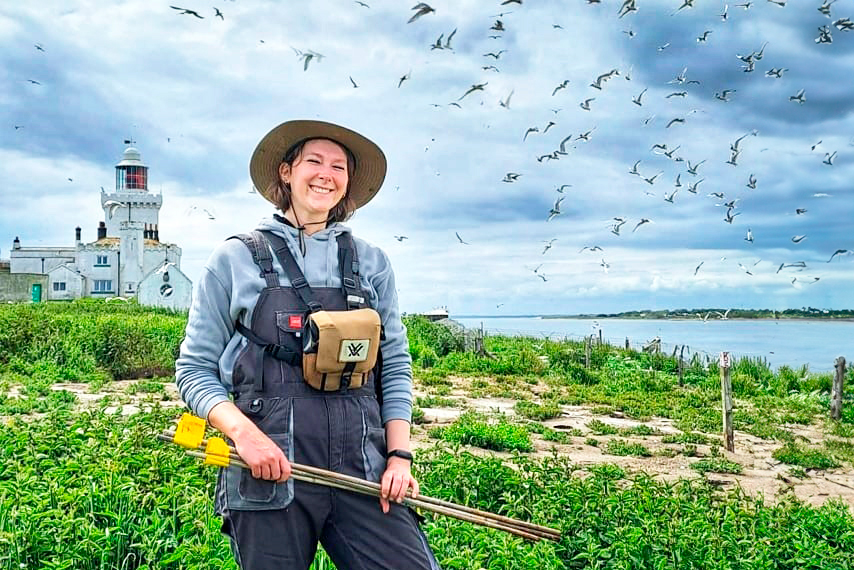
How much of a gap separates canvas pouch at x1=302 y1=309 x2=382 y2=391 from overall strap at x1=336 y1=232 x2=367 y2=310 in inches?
2.0

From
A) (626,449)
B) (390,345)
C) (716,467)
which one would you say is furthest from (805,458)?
(390,345)

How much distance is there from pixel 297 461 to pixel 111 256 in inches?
2025

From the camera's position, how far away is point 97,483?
4.75m

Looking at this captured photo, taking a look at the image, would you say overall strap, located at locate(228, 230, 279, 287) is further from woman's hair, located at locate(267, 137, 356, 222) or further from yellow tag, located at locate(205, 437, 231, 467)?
yellow tag, located at locate(205, 437, 231, 467)

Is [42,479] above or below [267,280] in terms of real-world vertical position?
below

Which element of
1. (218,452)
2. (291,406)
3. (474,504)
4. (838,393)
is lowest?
(838,393)

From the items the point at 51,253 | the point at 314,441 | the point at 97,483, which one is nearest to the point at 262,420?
the point at 314,441

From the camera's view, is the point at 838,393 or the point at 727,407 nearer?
the point at 727,407

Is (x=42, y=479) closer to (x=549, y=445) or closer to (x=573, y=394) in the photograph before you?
(x=549, y=445)

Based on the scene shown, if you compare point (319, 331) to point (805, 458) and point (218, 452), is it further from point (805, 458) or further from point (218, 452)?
point (805, 458)

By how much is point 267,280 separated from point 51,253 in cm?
5593

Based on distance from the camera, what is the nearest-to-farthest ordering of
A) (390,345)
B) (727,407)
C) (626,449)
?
(390,345) < (626,449) < (727,407)

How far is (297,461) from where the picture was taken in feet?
7.39

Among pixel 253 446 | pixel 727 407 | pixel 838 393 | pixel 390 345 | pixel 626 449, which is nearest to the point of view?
pixel 253 446
